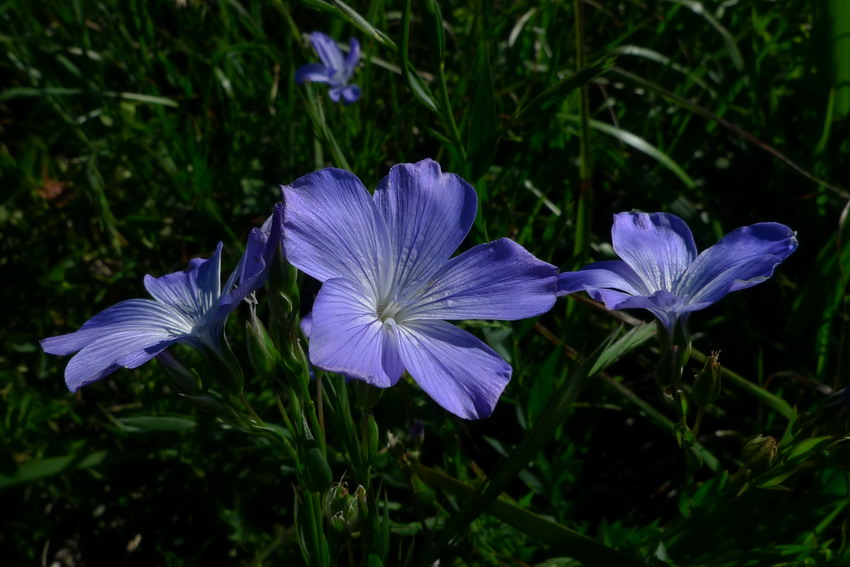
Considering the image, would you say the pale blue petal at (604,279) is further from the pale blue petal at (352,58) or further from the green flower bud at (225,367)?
the pale blue petal at (352,58)

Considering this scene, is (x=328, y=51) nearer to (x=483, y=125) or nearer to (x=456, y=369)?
(x=483, y=125)

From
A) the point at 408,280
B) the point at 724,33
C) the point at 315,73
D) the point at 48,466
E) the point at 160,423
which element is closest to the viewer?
the point at 408,280

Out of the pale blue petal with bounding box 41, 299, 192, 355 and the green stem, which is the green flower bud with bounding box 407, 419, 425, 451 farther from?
the green stem

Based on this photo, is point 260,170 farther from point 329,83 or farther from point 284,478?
point 284,478

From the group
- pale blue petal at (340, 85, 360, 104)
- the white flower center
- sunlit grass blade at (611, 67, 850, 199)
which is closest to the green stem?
sunlit grass blade at (611, 67, 850, 199)

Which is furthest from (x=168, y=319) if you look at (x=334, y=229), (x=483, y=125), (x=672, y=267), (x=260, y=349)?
(x=672, y=267)

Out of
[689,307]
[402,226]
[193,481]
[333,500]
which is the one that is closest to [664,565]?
[689,307]
